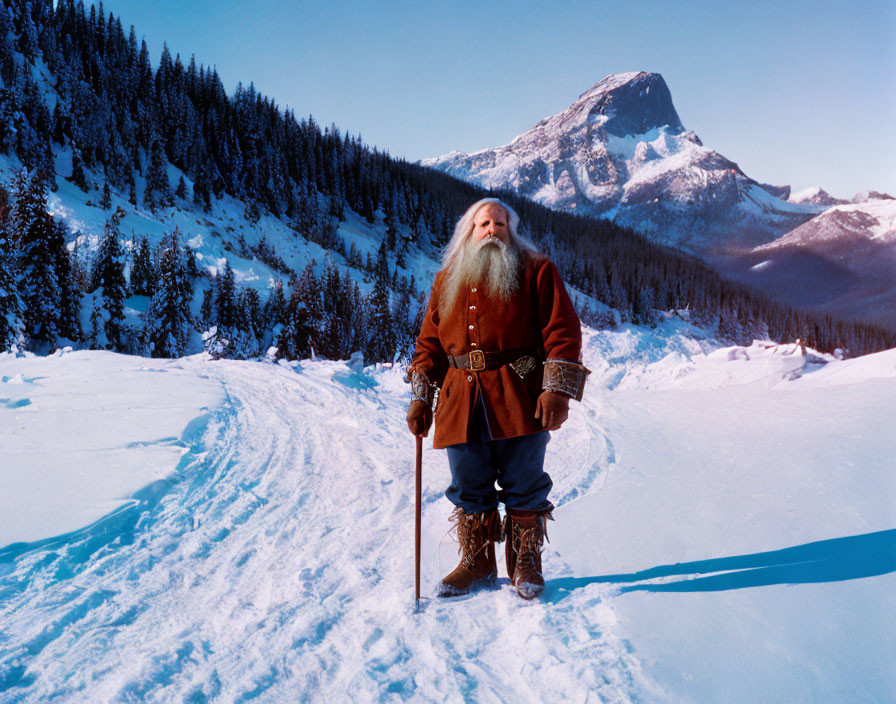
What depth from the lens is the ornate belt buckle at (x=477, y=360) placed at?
2428mm

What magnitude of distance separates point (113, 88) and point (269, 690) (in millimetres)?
71090

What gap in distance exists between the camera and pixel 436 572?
8.35ft

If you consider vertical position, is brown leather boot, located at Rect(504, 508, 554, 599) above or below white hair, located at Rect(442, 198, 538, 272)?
below

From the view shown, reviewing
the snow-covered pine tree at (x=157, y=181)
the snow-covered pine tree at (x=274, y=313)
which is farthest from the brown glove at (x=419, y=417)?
the snow-covered pine tree at (x=157, y=181)

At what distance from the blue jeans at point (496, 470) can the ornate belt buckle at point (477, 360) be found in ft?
0.52

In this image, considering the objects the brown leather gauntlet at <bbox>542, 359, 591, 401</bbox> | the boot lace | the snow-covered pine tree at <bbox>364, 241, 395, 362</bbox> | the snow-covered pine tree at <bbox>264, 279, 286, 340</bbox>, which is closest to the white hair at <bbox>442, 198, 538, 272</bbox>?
the brown leather gauntlet at <bbox>542, 359, 591, 401</bbox>

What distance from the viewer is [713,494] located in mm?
3309

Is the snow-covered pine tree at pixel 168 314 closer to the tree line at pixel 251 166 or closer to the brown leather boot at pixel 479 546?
the tree line at pixel 251 166

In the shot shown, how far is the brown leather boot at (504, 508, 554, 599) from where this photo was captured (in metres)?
2.24

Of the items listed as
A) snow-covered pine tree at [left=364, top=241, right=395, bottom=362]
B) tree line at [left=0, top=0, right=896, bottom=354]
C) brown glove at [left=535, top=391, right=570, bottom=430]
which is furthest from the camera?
tree line at [left=0, top=0, right=896, bottom=354]

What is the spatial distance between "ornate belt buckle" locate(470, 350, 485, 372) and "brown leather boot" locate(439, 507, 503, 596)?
30.7 inches

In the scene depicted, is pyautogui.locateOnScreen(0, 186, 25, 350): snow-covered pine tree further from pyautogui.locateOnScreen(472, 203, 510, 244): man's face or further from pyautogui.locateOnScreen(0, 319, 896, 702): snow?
pyautogui.locateOnScreen(472, 203, 510, 244): man's face

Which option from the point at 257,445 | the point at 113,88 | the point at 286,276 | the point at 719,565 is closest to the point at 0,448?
the point at 257,445

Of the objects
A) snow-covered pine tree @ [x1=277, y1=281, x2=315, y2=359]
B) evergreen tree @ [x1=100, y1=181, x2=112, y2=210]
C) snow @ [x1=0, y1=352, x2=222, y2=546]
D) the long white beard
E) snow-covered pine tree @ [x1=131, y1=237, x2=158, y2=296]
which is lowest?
snow @ [x1=0, y1=352, x2=222, y2=546]
